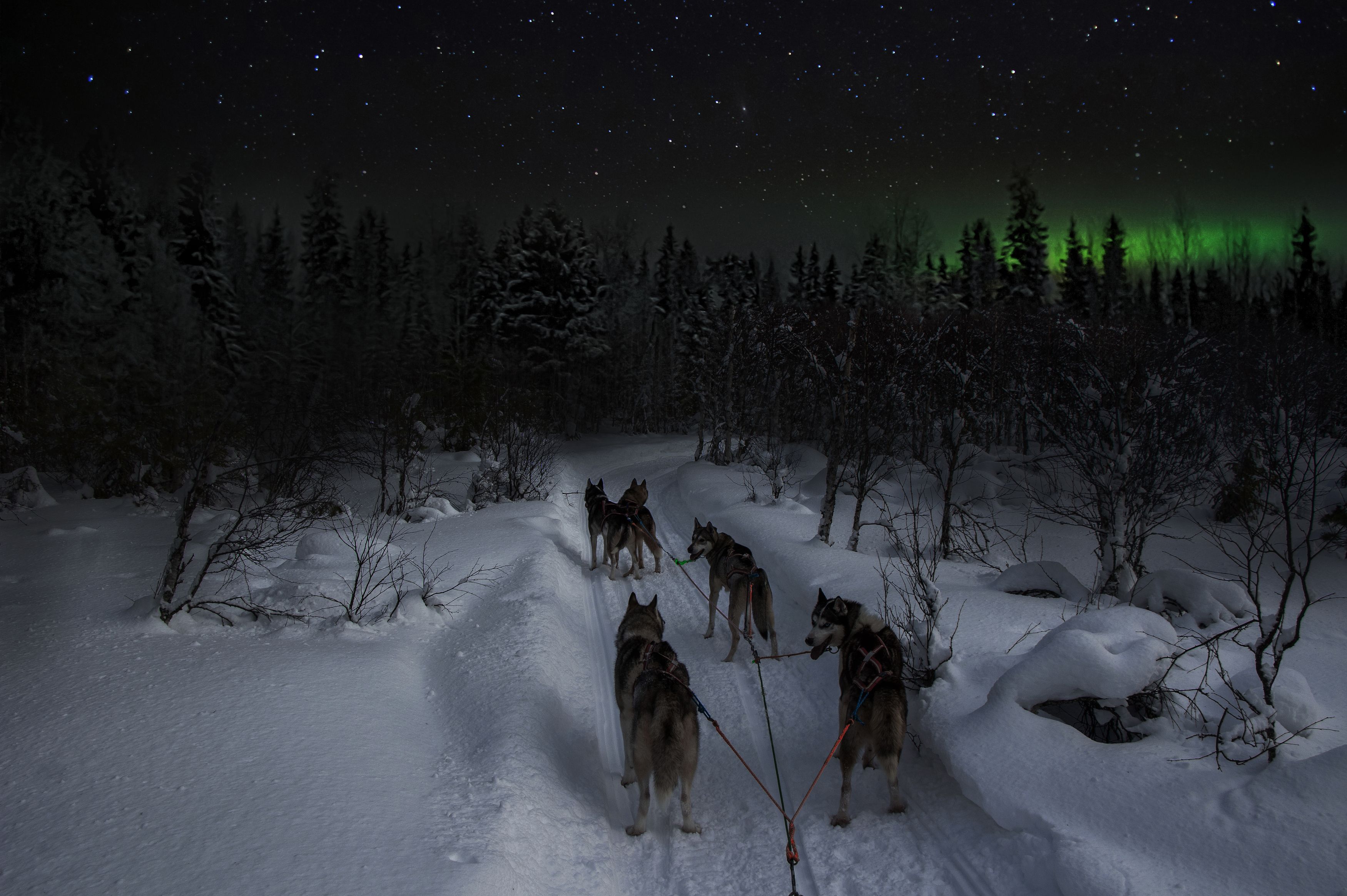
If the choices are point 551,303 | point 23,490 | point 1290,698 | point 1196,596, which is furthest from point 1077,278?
point 23,490

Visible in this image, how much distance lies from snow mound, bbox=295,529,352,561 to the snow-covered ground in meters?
1.92

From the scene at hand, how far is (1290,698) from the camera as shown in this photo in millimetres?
4312

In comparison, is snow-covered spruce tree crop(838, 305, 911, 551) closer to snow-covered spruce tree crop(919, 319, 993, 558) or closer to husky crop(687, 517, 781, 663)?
snow-covered spruce tree crop(919, 319, 993, 558)

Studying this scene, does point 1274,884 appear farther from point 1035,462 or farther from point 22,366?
point 1035,462

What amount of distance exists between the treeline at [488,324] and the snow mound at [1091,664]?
757cm

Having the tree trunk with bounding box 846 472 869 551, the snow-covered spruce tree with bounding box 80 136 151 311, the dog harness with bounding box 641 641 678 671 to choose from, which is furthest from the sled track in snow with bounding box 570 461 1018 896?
the snow-covered spruce tree with bounding box 80 136 151 311

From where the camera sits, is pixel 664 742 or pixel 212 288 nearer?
pixel 664 742

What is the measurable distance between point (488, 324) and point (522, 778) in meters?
36.8

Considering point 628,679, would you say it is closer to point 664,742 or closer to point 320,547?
point 664,742

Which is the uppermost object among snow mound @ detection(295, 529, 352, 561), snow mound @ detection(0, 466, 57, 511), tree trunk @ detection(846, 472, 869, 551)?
snow mound @ detection(0, 466, 57, 511)

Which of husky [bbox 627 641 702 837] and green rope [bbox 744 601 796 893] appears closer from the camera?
green rope [bbox 744 601 796 893]

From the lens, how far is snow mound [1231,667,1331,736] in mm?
4203

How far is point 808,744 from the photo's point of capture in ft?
17.6

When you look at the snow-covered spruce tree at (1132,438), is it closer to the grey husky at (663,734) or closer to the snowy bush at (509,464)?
the grey husky at (663,734)
